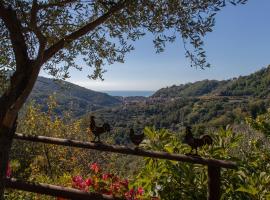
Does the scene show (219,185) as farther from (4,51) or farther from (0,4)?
(4,51)

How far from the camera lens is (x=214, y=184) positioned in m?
4.64

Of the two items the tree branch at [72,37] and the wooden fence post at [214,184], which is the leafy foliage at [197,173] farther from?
the tree branch at [72,37]

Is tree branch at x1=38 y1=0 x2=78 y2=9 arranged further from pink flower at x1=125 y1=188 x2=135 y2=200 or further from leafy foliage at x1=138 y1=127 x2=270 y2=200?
pink flower at x1=125 y1=188 x2=135 y2=200

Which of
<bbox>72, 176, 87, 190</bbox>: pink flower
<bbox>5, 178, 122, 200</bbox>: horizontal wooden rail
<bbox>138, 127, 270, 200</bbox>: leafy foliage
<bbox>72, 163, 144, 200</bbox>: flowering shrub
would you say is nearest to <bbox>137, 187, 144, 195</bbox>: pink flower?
<bbox>72, 163, 144, 200</bbox>: flowering shrub

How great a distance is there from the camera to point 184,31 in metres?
6.61

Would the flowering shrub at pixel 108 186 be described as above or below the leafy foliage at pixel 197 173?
below

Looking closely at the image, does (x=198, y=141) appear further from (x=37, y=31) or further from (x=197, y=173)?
(x=37, y=31)

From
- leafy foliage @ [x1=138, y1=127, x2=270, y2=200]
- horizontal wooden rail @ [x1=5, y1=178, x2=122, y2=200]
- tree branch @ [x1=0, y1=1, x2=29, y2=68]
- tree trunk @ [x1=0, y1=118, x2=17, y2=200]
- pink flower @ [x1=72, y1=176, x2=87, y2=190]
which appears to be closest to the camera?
leafy foliage @ [x1=138, y1=127, x2=270, y2=200]

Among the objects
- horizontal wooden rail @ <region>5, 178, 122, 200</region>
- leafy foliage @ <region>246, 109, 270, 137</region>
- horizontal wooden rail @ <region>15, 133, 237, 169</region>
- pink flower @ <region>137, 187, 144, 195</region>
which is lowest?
horizontal wooden rail @ <region>5, 178, 122, 200</region>

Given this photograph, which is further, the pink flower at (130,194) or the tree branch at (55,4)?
the tree branch at (55,4)

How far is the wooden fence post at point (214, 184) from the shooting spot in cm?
463

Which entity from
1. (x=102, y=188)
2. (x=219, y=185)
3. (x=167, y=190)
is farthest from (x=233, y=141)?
(x=102, y=188)

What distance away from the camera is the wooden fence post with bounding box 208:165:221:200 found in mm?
4633

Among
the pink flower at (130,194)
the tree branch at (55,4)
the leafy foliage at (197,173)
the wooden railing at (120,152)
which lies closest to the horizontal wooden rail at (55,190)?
the wooden railing at (120,152)
